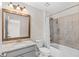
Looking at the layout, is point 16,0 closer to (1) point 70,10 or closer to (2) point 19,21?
(2) point 19,21

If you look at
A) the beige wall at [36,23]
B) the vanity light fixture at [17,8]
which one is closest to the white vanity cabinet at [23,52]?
the beige wall at [36,23]

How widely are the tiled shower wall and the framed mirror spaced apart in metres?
0.61

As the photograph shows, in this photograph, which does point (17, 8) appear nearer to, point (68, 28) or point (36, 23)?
point (36, 23)

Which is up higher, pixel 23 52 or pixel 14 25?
pixel 14 25

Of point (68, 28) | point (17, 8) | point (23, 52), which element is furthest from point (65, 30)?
point (17, 8)

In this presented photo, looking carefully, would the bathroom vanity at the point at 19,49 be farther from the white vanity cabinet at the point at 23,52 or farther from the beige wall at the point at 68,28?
the beige wall at the point at 68,28

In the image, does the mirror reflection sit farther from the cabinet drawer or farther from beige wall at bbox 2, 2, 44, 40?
the cabinet drawer

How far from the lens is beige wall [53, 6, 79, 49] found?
1.61 m

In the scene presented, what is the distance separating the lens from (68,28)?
171 centimetres

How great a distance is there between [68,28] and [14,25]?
114 centimetres

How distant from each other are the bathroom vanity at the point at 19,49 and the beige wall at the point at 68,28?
548 millimetres

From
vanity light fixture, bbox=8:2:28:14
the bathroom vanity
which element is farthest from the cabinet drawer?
vanity light fixture, bbox=8:2:28:14

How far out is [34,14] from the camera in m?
1.67

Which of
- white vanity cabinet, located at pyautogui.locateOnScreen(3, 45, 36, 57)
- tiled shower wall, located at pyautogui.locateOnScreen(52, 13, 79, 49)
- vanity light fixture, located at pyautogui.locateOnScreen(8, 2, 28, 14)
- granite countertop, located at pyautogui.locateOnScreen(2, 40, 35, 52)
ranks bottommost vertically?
white vanity cabinet, located at pyautogui.locateOnScreen(3, 45, 36, 57)
